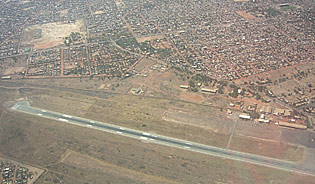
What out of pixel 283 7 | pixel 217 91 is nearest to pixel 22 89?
pixel 217 91

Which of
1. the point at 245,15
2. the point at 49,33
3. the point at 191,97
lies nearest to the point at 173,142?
the point at 191,97

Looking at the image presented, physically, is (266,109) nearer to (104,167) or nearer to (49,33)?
(104,167)

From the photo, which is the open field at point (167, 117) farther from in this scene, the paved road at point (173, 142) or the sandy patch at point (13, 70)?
the sandy patch at point (13, 70)

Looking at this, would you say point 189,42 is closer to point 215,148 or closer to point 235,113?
point 235,113

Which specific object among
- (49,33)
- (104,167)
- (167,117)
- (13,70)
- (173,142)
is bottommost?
(104,167)

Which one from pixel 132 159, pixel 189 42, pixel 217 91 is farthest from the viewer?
pixel 189 42

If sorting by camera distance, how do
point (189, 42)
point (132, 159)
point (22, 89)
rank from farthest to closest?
point (189, 42) < point (22, 89) < point (132, 159)

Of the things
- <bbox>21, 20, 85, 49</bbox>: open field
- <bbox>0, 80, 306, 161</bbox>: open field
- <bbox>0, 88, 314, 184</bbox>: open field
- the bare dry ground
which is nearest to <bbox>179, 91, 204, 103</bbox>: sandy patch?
<bbox>0, 80, 306, 161</bbox>: open field

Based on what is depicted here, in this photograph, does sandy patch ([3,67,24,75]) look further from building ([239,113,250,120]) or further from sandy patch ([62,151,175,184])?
building ([239,113,250,120])
